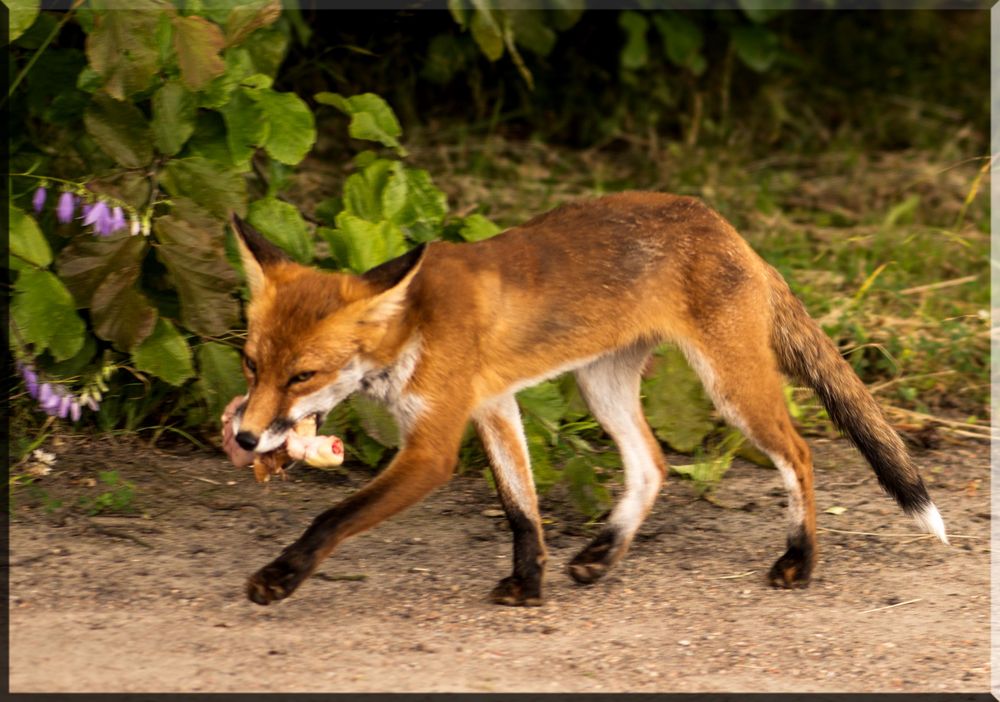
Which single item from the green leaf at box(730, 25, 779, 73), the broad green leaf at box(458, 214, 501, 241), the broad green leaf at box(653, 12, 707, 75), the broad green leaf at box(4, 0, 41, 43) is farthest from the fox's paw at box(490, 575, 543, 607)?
the green leaf at box(730, 25, 779, 73)

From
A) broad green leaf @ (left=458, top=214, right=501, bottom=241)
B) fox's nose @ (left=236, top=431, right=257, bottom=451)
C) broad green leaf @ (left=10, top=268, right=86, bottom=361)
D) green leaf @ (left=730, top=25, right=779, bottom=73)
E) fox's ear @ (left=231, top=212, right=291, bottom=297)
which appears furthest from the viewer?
green leaf @ (left=730, top=25, right=779, bottom=73)

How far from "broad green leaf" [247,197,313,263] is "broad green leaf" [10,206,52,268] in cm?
80

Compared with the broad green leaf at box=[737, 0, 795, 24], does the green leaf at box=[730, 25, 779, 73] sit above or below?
below

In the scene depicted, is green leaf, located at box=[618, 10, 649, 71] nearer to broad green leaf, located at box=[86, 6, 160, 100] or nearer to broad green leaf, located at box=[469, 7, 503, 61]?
broad green leaf, located at box=[469, 7, 503, 61]

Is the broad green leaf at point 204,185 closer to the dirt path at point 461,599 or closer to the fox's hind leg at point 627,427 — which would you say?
the dirt path at point 461,599

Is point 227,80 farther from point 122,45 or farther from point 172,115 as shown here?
point 122,45

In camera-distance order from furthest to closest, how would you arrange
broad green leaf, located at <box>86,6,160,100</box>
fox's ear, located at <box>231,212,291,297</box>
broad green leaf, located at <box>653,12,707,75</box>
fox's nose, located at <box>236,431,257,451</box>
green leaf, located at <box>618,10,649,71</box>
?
broad green leaf, located at <box>653,12,707,75</box>
green leaf, located at <box>618,10,649,71</box>
broad green leaf, located at <box>86,6,160,100</box>
fox's ear, located at <box>231,212,291,297</box>
fox's nose, located at <box>236,431,257,451</box>

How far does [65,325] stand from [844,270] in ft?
14.9

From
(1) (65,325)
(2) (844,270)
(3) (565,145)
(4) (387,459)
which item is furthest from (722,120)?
(1) (65,325)

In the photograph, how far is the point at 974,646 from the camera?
4.47 m

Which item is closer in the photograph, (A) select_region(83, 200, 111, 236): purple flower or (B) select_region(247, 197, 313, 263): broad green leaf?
(A) select_region(83, 200, 111, 236): purple flower

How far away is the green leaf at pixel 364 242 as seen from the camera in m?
5.34

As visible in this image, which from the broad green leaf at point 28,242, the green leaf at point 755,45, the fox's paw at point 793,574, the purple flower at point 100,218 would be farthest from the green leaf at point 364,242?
the green leaf at point 755,45

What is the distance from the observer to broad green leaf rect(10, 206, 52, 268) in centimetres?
495
